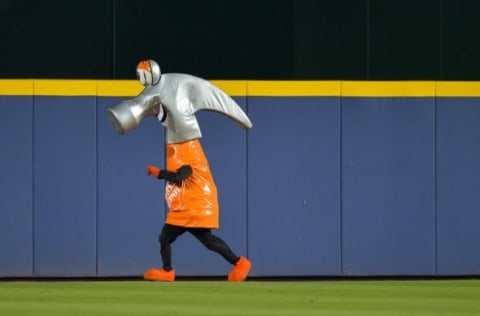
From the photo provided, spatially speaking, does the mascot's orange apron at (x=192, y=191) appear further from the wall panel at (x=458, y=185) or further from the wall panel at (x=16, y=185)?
the wall panel at (x=458, y=185)

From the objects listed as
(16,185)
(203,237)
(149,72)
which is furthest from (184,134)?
(16,185)

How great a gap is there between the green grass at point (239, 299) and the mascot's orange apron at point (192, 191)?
614mm

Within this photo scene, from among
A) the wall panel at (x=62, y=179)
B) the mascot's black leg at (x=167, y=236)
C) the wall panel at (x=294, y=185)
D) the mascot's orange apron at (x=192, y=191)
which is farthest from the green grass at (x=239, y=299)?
the wall panel at (x=294, y=185)

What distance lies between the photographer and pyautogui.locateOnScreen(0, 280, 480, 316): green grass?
950 centimetres

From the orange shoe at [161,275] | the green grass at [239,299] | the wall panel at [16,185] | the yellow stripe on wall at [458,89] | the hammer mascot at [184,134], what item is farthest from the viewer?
the yellow stripe on wall at [458,89]

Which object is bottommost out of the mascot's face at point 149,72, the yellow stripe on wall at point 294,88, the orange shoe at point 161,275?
the orange shoe at point 161,275

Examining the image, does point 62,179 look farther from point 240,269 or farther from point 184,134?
point 184,134

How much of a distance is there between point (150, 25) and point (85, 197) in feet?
6.69

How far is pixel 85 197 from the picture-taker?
14.4m

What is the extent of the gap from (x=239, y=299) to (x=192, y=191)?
3.92ft

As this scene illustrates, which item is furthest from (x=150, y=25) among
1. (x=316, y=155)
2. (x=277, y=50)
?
(x=316, y=155)

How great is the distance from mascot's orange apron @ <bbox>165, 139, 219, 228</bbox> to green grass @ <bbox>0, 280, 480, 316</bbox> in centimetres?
61

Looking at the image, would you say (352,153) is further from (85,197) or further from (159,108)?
(159,108)

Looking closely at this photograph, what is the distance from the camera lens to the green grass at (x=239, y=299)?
31.2 ft
